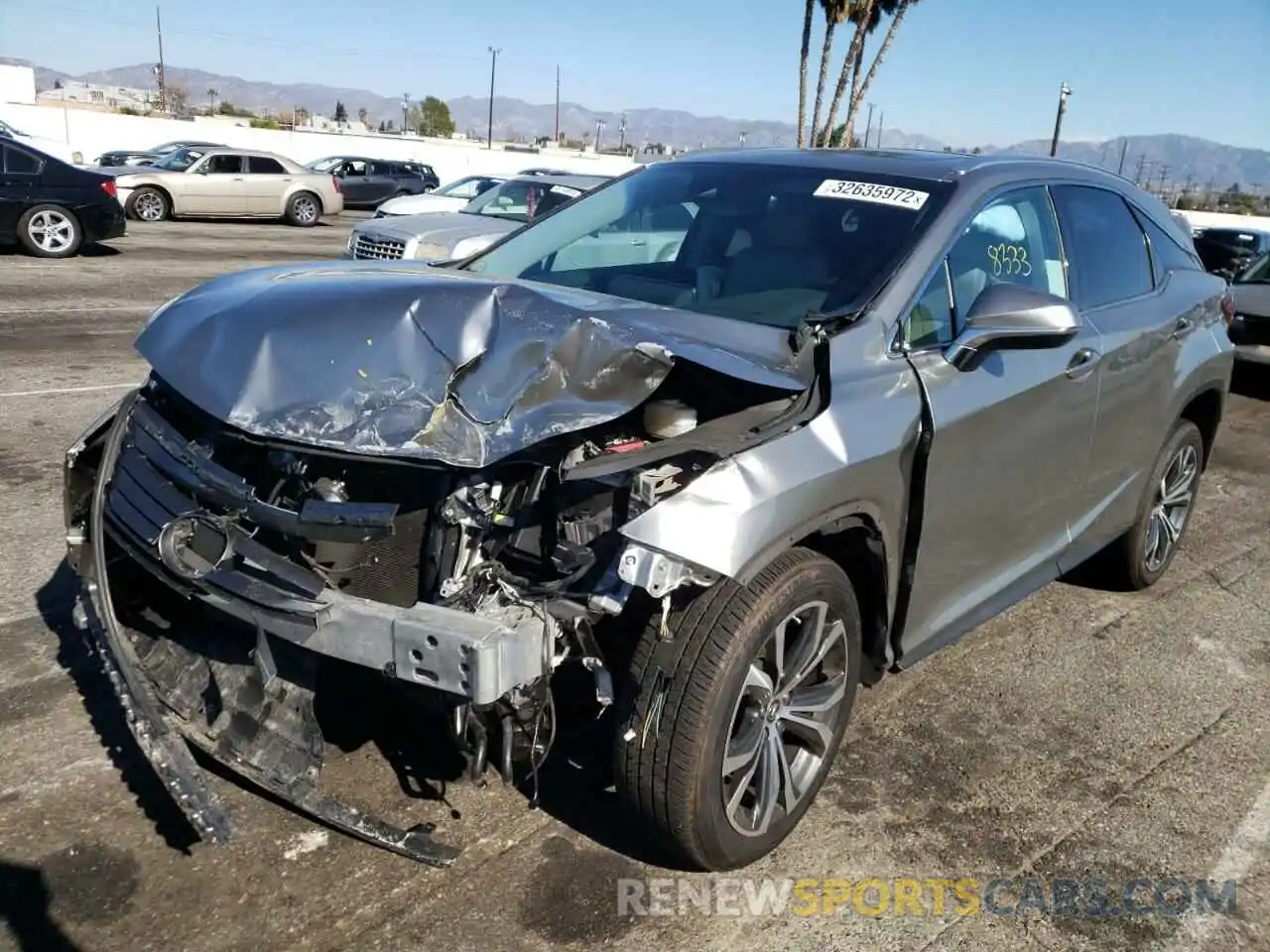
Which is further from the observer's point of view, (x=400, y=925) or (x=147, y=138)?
(x=147, y=138)

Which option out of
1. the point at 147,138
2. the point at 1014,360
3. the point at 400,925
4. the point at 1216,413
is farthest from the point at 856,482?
the point at 147,138

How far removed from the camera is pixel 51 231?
14.7 m

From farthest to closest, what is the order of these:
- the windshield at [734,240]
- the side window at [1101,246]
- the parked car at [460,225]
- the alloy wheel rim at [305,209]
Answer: the alloy wheel rim at [305,209] → the parked car at [460,225] → the side window at [1101,246] → the windshield at [734,240]

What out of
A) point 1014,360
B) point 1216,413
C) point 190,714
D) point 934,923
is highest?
point 1014,360

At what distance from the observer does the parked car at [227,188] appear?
22.7 m

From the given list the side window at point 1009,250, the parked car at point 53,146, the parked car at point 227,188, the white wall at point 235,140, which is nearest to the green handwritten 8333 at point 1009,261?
the side window at point 1009,250

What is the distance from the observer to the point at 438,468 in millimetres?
2744

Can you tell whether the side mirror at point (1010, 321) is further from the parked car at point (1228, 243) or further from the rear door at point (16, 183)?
the rear door at point (16, 183)

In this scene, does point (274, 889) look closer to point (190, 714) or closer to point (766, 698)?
point (190, 714)

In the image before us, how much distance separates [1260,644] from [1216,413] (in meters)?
1.27

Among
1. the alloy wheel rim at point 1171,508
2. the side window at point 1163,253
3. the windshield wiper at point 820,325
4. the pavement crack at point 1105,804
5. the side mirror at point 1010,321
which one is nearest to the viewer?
the pavement crack at point 1105,804

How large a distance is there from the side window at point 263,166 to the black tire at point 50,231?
33.4ft

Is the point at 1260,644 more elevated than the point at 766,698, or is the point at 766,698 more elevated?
the point at 766,698

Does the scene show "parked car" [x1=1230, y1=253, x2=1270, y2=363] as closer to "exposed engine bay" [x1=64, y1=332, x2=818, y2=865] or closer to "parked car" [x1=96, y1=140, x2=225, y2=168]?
"exposed engine bay" [x1=64, y1=332, x2=818, y2=865]
